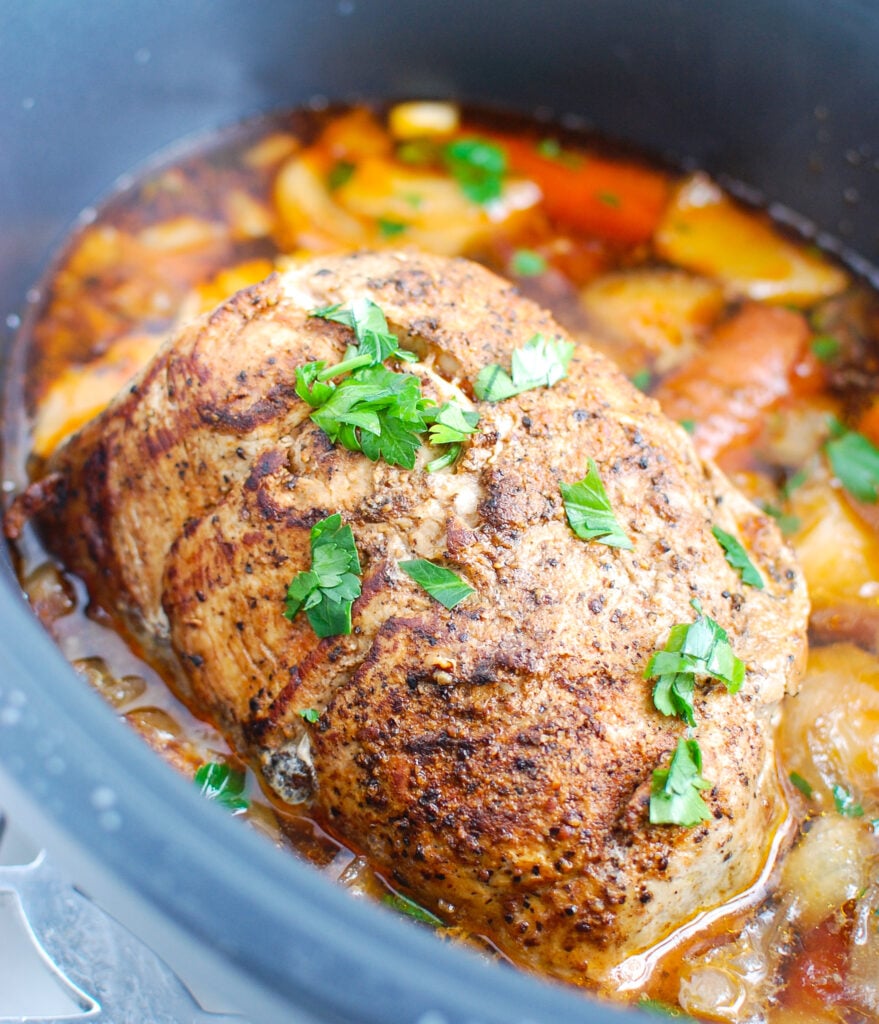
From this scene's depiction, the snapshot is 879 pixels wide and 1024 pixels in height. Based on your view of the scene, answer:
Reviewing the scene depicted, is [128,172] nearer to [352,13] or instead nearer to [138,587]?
[352,13]

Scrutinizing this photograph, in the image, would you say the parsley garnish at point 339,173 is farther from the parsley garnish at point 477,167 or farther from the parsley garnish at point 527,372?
the parsley garnish at point 527,372

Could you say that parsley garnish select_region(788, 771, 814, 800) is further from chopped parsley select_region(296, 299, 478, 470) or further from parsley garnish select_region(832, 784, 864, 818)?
chopped parsley select_region(296, 299, 478, 470)

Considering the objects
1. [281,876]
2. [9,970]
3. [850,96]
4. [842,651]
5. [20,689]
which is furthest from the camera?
[850,96]

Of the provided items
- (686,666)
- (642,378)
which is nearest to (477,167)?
(642,378)

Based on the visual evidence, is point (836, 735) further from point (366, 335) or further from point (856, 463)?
point (366, 335)

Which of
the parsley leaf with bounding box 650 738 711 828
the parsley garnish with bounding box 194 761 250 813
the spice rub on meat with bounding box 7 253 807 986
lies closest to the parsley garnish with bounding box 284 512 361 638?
the spice rub on meat with bounding box 7 253 807 986

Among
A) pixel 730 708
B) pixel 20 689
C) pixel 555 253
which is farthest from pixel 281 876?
pixel 555 253

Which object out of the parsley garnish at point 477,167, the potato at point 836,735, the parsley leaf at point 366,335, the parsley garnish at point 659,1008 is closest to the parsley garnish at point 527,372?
the parsley leaf at point 366,335

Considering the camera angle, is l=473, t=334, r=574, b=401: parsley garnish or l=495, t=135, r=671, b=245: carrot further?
l=495, t=135, r=671, b=245: carrot
